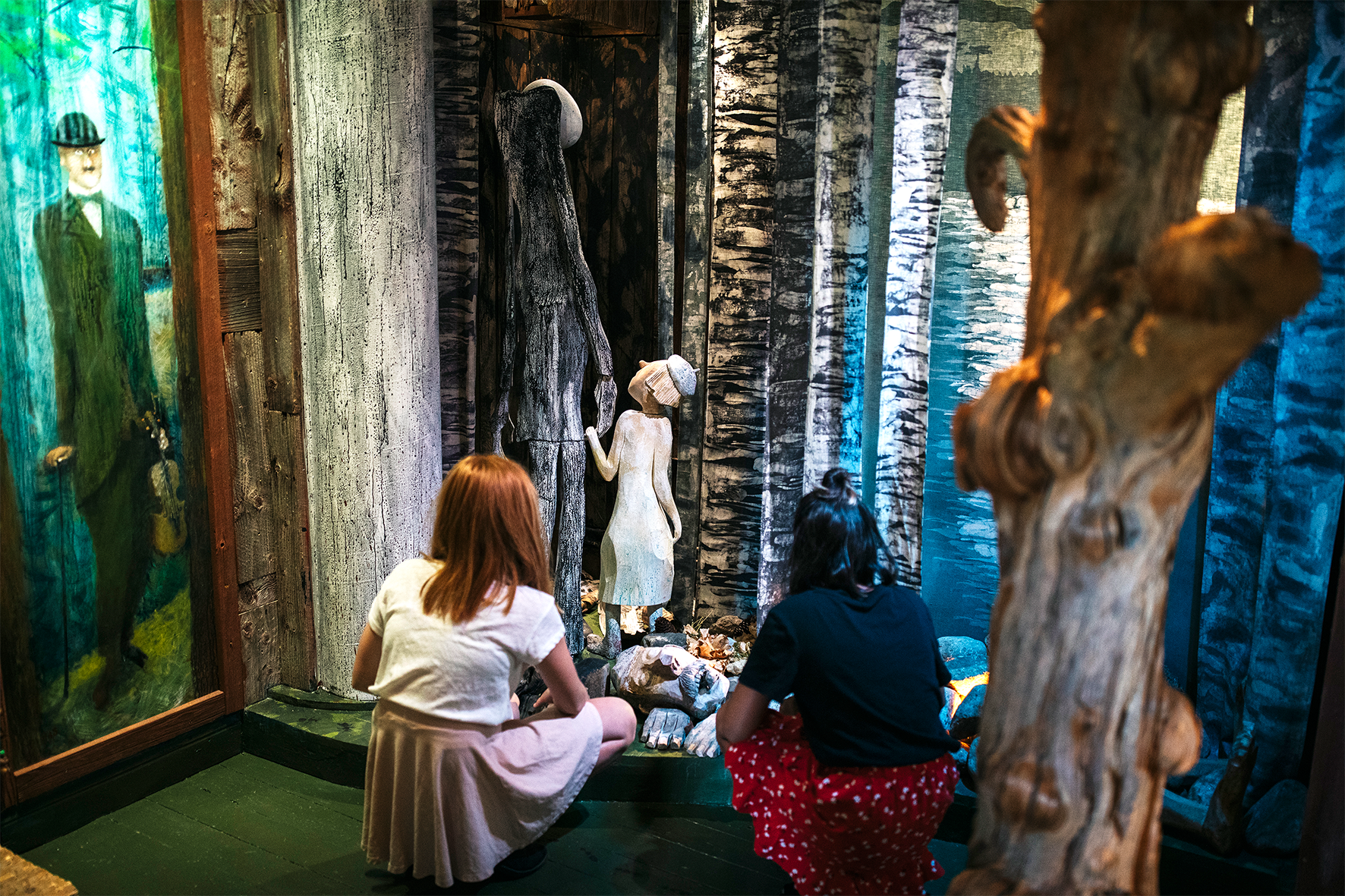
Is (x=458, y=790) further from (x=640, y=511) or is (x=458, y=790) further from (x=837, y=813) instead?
(x=640, y=511)

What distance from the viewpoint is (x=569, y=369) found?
3.80 m

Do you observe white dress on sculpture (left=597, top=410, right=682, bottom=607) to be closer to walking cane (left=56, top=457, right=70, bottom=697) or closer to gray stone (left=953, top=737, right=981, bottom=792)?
gray stone (left=953, top=737, right=981, bottom=792)

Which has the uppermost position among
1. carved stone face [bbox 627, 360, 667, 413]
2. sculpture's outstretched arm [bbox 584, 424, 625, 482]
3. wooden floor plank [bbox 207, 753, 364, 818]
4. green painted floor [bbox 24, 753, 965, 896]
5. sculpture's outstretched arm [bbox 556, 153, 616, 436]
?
sculpture's outstretched arm [bbox 556, 153, 616, 436]

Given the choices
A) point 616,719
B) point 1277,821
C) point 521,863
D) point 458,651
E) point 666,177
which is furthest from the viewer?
point 666,177

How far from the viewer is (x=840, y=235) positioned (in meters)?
3.73

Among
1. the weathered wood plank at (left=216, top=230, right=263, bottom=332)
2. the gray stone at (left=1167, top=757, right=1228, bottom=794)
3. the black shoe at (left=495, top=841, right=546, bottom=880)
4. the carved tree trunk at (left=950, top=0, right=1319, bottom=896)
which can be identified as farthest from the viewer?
the weathered wood plank at (left=216, top=230, right=263, bottom=332)

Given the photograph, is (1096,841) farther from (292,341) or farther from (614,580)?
(292,341)

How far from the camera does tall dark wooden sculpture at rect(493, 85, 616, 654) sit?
12.1 ft

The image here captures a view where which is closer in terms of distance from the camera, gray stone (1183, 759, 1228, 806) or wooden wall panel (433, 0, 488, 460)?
gray stone (1183, 759, 1228, 806)

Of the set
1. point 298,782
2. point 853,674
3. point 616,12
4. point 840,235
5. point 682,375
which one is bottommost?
point 298,782

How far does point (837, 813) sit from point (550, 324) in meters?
2.13

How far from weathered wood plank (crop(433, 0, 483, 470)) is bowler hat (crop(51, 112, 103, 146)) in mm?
1079

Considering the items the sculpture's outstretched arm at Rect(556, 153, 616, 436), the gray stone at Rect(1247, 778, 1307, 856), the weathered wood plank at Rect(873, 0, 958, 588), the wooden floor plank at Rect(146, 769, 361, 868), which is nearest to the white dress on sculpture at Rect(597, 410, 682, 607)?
the sculpture's outstretched arm at Rect(556, 153, 616, 436)

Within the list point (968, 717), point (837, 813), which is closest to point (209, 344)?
point (837, 813)
